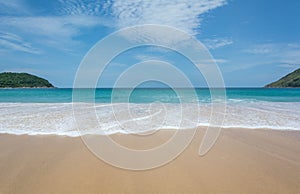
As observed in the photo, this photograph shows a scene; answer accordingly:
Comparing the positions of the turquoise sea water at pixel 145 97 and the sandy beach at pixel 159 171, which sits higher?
the turquoise sea water at pixel 145 97

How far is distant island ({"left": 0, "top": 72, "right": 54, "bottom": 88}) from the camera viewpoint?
3942 inches

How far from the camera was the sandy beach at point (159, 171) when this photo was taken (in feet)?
11.7

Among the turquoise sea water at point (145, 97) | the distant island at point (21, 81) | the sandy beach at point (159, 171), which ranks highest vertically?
the distant island at point (21, 81)

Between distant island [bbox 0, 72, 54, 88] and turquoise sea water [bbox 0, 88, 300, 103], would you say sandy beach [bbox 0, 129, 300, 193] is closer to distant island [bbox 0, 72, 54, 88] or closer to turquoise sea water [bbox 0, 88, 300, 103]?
turquoise sea water [bbox 0, 88, 300, 103]

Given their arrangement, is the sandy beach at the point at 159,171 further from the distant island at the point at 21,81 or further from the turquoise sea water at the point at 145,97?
the distant island at the point at 21,81

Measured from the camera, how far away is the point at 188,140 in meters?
6.57

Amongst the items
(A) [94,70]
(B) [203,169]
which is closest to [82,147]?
(A) [94,70]

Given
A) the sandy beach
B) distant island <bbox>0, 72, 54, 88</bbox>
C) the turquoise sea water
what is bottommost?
the sandy beach

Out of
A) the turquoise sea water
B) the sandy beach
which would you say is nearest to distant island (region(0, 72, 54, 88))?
the turquoise sea water

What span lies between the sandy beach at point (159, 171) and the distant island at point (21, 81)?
109482mm

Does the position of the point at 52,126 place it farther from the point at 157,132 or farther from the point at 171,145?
the point at 171,145

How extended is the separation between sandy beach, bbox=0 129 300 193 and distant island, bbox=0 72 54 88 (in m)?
109

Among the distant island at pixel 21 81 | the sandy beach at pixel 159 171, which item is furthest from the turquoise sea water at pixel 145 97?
the distant island at pixel 21 81

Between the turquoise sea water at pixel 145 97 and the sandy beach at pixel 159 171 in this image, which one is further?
the turquoise sea water at pixel 145 97
